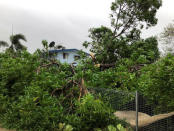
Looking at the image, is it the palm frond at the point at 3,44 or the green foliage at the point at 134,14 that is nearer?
the green foliage at the point at 134,14

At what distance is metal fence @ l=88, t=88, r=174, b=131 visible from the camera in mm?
3561

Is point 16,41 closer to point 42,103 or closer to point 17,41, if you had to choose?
point 17,41

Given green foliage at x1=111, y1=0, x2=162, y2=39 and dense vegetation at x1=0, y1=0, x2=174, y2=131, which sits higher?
green foliage at x1=111, y1=0, x2=162, y2=39

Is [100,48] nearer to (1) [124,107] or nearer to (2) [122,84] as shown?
(2) [122,84]

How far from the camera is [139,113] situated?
3670 millimetres

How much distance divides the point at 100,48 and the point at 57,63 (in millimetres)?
5744

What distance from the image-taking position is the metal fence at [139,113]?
3.56 m

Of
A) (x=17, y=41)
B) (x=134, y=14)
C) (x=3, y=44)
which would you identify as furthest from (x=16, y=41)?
(x=134, y=14)

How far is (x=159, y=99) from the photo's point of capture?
355cm

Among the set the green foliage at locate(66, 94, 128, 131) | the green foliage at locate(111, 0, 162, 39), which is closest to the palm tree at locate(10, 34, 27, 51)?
the green foliage at locate(111, 0, 162, 39)

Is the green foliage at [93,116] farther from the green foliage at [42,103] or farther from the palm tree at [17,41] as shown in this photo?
the palm tree at [17,41]

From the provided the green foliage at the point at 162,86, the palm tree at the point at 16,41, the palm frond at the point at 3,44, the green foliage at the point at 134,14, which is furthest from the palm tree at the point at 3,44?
the green foliage at the point at 162,86

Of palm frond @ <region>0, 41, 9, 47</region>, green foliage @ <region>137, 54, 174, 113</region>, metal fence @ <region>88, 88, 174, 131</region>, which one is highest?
palm frond @ <region>0, 41, 9, 47</region>

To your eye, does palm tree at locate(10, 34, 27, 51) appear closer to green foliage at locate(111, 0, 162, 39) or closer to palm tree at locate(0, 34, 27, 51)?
palm tree at locate(0, 34, 27, 51)
